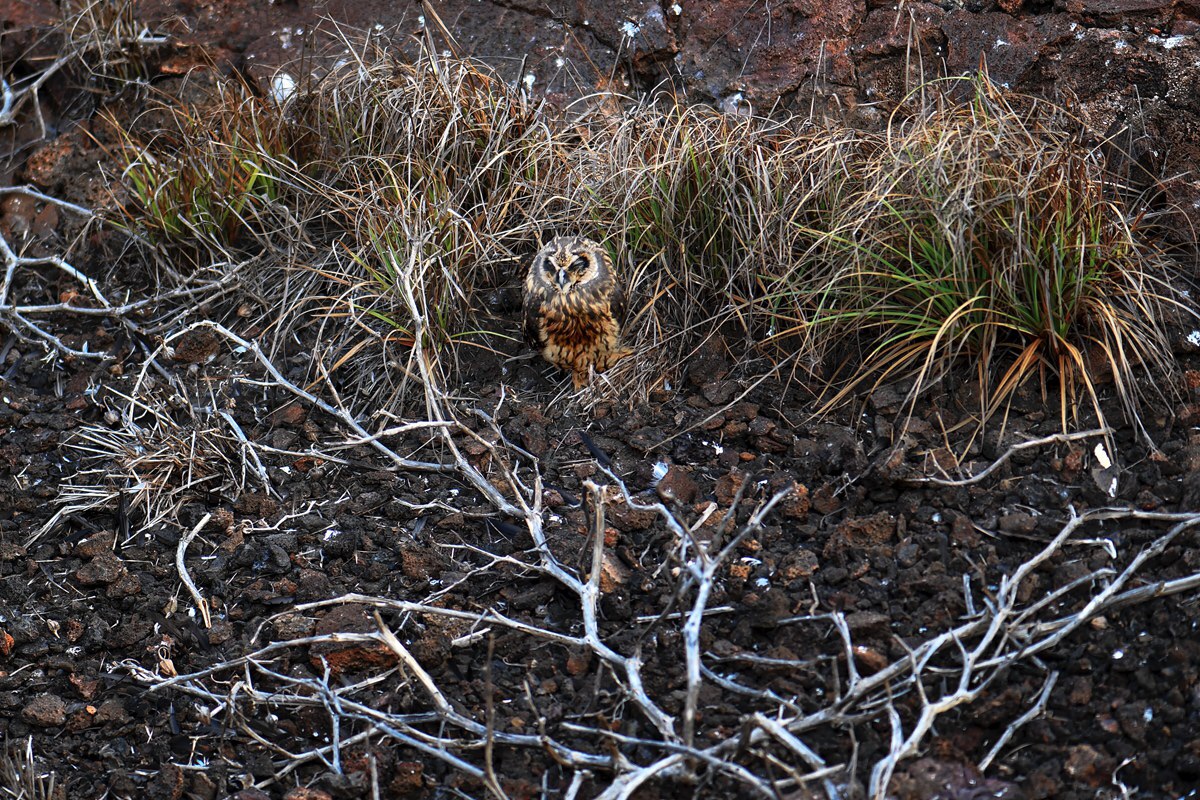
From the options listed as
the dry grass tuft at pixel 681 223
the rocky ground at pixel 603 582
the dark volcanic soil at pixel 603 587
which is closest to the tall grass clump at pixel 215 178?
the dry grass tuft at pixel 681 223

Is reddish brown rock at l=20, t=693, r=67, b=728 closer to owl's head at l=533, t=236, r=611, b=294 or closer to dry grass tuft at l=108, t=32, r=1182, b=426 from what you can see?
dry grass tuft at l=108, t=32, r=1182, b=426

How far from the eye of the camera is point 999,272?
3.15 m

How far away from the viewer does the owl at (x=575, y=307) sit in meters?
3.41

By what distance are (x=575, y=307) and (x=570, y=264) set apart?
142mm

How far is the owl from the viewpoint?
3410mm

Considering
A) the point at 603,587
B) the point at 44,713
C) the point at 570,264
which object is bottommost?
the point at 44,713

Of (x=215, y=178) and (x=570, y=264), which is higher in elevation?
(x=570, y=264)

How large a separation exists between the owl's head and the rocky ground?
0.34 metres

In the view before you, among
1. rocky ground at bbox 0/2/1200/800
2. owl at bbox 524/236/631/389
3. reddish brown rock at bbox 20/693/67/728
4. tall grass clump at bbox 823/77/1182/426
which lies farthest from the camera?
owl at bbox 524/236/631/389

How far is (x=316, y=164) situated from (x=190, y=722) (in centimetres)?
200

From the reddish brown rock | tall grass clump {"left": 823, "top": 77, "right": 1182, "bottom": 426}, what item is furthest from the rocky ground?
tall grass clump {"left": 823, "top": 77, "right": 1182, "bottom": 426}

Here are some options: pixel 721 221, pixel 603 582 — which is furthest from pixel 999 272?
pixel 603 582

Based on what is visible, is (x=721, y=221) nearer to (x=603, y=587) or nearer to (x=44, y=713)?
(x=603, y=587)

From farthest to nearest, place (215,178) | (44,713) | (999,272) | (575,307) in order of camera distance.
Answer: (215,178) → (575,307) → (999,272) → (44,713)
